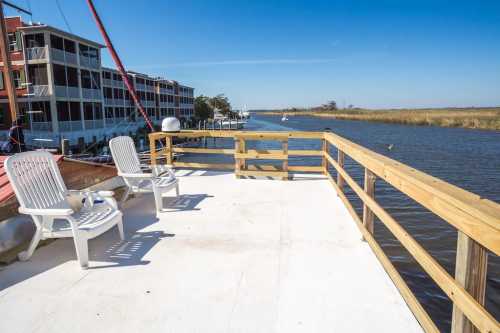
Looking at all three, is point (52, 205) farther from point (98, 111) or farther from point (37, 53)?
point (98, 111)

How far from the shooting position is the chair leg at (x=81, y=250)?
309 cm

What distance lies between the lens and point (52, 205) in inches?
143

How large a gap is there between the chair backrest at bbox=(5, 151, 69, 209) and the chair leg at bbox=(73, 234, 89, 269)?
0.65 meters

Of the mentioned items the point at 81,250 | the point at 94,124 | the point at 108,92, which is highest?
the point at 108,92

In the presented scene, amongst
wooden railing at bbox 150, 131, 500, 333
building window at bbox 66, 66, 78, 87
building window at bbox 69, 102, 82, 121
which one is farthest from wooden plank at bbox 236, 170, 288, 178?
building window at bbox 66, 66, 78, 87

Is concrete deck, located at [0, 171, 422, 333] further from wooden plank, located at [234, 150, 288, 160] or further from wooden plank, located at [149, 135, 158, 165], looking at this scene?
wooden plank, located at [149, 135, 158, 165]

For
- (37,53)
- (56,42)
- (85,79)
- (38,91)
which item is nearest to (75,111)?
(85,79)

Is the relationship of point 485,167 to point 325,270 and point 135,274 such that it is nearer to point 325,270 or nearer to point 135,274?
point 325,270

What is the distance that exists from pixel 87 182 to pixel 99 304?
9.08 feet

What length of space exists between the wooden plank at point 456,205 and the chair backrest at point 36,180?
3.40 m

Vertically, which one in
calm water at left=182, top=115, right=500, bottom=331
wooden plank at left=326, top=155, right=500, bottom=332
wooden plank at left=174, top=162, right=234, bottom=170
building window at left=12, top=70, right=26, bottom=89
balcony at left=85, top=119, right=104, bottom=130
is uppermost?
building window at left=12, top=70, right=26, bottom=89

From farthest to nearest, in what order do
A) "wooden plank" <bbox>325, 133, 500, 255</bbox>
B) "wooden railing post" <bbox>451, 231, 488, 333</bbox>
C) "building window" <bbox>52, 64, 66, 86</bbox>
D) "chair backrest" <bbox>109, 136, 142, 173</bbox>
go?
"building window" <bbox>52, 64, 66, 86</bbox>, "chair backrest" <bbox>109, 136, 142, 173</bbox>, "wooden railing post" <bbox>451, 231, 488, 333</bbox>, "wooden plank" <bbox>325, 133, 500, 255</bbox>

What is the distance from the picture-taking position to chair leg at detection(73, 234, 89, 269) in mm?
3088

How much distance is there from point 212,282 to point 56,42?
1079 inches
